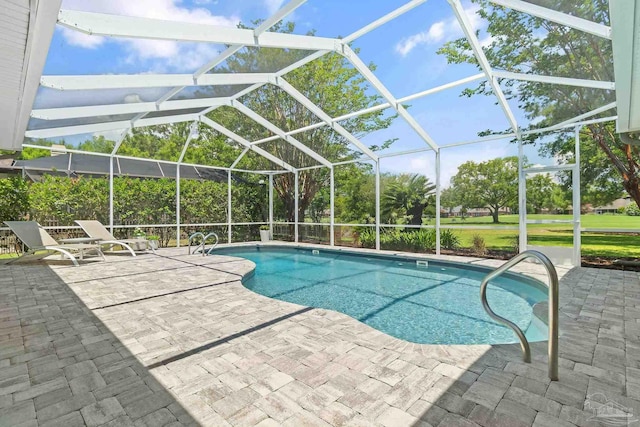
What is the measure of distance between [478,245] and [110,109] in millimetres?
10760

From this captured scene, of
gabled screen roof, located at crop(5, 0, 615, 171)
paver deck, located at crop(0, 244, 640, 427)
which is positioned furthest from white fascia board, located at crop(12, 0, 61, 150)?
paver deck, located at crop(0, 244, 640, 427)

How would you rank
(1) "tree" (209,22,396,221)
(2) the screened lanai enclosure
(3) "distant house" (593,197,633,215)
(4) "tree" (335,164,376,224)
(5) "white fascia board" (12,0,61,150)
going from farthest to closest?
(4) "tree" (335,164,376,224) < (1) "tree" (209,22,396,221) < (3) "distant house" (593,197,633,215) < (2) the screened lanai enclosure < (5) "white fascia board" (12,0,61,150)

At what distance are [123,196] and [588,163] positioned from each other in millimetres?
14837

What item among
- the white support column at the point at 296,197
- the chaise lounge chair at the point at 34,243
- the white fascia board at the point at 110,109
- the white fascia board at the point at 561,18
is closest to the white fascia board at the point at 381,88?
the white fascia board at the point at 561,18

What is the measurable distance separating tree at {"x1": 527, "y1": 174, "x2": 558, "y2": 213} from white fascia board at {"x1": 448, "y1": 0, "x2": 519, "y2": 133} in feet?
5.78

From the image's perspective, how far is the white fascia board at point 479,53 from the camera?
17.3ft

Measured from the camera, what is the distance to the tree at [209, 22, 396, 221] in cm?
1089

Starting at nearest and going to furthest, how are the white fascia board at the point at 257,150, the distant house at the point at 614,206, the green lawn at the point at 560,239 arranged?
the distant house at the point at 614,206 < the green lawn at the point at 560,239 < the white fascia board at the point at 257,150

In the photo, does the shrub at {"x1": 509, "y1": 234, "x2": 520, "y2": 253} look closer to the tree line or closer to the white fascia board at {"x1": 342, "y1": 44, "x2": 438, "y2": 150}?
the tree line

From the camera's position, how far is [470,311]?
222 inches

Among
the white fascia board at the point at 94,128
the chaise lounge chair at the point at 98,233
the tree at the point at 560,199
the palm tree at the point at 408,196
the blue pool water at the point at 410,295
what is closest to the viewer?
the blue pool water at the point at 410,295

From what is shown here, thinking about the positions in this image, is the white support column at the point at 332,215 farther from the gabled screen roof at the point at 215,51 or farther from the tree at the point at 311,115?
the gabled screen roof at the point at 215,51

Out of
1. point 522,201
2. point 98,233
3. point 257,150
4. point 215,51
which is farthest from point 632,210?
point 98,233

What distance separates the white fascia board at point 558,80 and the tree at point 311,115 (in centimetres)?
362
